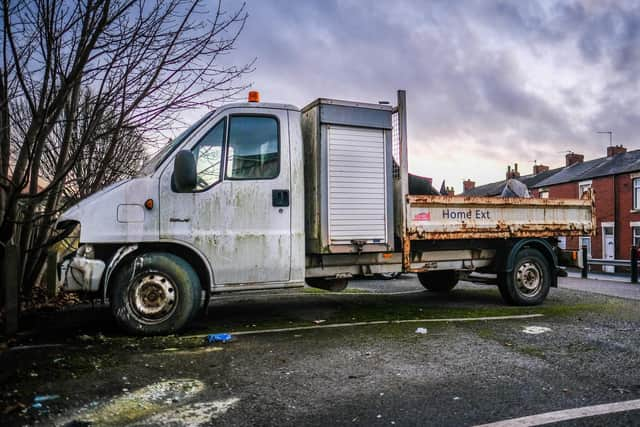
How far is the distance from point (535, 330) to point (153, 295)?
174 inches

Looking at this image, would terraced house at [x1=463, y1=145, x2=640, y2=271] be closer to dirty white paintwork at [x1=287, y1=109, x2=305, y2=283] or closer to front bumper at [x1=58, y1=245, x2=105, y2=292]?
dirty white paintwork at [x1=287, y1=109, x2=305, y2=283]

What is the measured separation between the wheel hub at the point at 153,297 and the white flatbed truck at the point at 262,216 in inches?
0.4

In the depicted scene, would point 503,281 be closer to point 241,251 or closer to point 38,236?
point 241,251

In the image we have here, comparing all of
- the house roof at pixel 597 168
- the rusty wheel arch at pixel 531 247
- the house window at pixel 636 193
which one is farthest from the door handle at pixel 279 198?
the house window at pixel 636 193

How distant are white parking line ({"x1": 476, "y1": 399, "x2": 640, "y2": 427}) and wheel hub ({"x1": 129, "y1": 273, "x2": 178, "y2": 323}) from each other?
11.8 ft

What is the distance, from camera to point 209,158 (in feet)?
18.4

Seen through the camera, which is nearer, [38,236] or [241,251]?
[241,251]

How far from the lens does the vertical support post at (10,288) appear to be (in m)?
5.62

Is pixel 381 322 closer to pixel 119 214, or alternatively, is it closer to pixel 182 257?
pixel 182 257

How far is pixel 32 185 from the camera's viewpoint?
7547mm

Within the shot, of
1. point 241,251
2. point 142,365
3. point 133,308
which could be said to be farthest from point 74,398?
point 241,251

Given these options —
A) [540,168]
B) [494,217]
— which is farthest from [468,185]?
[494,217]

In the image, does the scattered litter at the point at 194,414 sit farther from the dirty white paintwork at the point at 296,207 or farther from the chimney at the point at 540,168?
the chimney at the point at 540,168

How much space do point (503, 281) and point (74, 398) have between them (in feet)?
20.3
